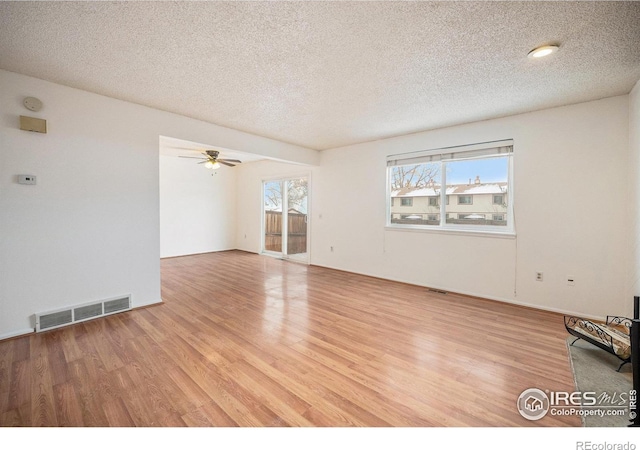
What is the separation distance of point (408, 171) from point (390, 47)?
9.41 ft

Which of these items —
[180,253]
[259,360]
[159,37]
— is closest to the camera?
[159,37]

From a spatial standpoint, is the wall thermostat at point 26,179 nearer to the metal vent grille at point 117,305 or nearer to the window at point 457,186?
the metal vent grille at point 117,305

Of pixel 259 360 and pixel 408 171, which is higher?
pixel 408 171

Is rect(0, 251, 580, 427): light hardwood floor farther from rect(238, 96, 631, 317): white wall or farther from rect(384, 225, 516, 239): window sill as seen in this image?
rect(384, 225, 516, 239): window sill

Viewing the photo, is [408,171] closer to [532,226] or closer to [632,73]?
[532,226]

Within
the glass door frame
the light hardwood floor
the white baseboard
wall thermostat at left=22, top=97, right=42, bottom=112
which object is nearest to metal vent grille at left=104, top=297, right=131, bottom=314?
the light hardwood floor

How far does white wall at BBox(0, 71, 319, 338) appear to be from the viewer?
8.50ft

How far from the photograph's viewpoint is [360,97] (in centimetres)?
307

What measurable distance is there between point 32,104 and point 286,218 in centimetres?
494

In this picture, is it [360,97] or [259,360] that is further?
[360,97]

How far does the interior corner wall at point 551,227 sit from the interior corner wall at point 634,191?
107mm

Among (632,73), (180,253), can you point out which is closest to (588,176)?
(632,73)

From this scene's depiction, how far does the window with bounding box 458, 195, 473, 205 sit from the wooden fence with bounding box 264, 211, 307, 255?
348 cm

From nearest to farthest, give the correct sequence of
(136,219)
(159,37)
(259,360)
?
(159,37), (259,360), (136,219)
